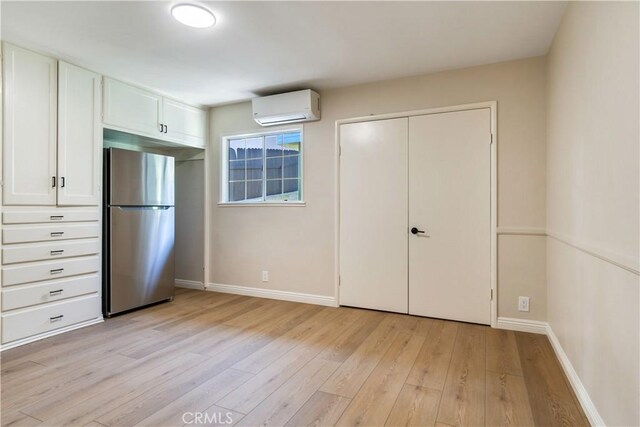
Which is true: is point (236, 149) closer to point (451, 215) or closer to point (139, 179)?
point (139, 179)

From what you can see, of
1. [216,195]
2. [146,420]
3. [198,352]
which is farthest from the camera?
[216,195]

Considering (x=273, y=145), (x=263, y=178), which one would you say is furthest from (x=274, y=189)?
(x=273, y=145)

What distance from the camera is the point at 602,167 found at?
1557 mm

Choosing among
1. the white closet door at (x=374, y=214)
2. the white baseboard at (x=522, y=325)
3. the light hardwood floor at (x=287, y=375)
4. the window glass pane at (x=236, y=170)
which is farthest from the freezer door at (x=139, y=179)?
the white baseboard at (x=522, y=325)

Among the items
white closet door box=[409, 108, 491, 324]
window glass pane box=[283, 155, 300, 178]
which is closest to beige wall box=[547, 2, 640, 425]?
white closet door box=[409, 108, 491, 324]

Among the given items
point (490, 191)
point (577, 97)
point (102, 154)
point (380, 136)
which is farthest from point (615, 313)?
point (102, 154)

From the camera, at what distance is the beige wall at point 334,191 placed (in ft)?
9.38

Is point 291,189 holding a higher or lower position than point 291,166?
lower

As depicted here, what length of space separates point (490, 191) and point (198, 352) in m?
2.77

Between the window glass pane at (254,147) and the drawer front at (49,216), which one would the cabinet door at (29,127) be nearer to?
the drawer front at (49,216)

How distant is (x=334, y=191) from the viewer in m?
3.65

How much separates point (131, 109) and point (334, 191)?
226 centimetres

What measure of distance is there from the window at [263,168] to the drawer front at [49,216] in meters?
1.54

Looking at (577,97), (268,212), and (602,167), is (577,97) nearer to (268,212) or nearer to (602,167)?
(602,167)
